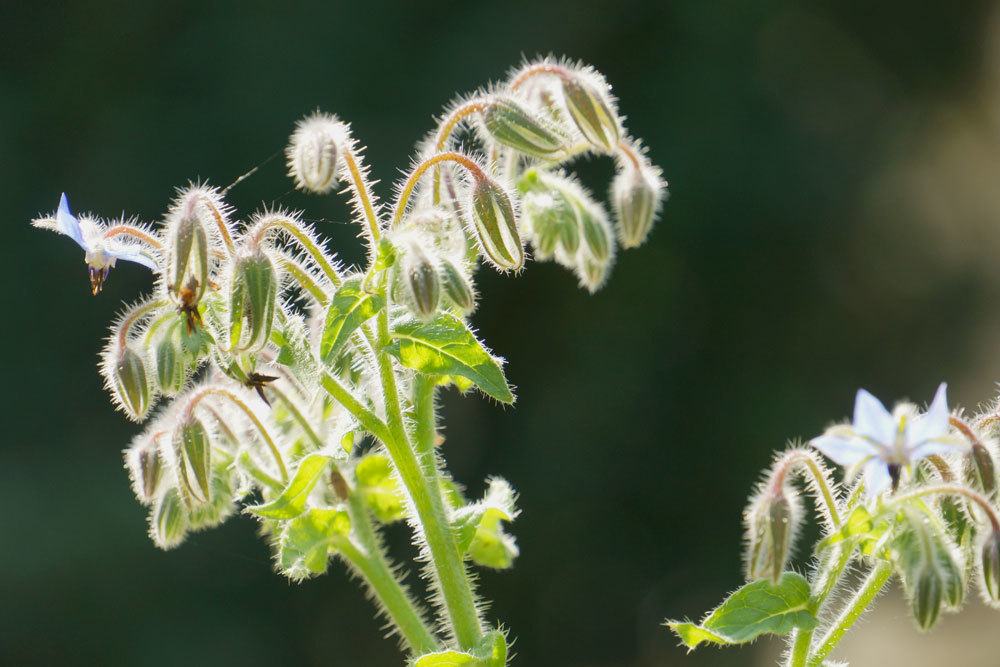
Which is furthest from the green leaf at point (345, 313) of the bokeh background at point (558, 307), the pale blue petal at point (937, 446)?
the bokeh background at point (558, 307)

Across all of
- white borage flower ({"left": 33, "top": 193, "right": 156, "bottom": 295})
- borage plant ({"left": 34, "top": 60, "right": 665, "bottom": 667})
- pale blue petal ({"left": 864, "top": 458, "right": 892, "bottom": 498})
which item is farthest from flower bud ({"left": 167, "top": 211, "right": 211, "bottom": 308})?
pale blue petal ({"left": 864, "top": 458, "right": 892, "bottom": 498})

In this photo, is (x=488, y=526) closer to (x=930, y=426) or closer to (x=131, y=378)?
(x=131, y=378)

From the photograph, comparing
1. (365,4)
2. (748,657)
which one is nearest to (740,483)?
(748,657)

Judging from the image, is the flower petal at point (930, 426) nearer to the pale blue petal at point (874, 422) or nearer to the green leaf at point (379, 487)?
the pale blue petal at point (874, 422)

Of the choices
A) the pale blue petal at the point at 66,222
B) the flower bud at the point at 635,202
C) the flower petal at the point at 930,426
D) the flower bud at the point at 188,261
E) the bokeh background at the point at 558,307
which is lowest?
the flower petal at the point at 930,426

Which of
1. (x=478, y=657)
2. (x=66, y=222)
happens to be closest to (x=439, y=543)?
(x=478, y=657)

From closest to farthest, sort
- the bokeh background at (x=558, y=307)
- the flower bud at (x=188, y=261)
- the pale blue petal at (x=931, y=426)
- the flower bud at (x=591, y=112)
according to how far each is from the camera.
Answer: the pale blue petal at (x=931, y=426)
the flower bud at (x=188, y=261)
the flower bud at (x=591, y=112)
the bokeh background at (x=558, y=307)

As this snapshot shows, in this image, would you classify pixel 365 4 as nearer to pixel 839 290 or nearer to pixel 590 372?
pixel 590 372
